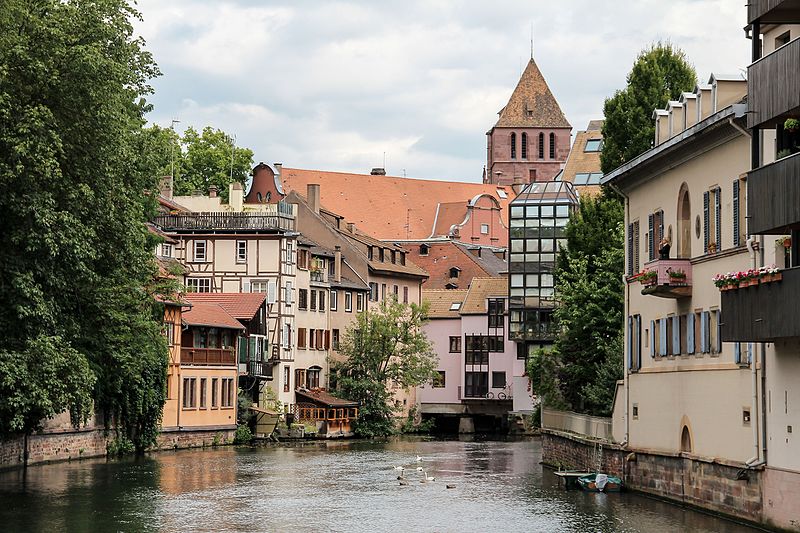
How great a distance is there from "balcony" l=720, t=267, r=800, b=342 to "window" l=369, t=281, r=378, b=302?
224 feet

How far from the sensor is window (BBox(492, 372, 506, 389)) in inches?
3868

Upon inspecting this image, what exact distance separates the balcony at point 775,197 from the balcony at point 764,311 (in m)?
0.98

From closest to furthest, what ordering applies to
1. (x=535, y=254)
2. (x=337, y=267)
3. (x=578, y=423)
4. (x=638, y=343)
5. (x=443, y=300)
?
(x=638, y=343), (x=578, y=423), (x=535, y=254), (x=337, y=267), (x=443, y=300)

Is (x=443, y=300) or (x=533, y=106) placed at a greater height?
(x=533, y=106)

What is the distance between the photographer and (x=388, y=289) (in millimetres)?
100875

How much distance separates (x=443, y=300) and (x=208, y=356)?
3840 cm

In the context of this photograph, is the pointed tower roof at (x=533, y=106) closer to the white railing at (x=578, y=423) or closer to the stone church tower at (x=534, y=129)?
the stone church tower at (x=534, y=129)

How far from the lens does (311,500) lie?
128 feet

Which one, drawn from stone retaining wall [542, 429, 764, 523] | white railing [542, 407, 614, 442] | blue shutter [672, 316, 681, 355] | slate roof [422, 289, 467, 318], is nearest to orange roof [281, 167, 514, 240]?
slate roof [422, 289, 467, 318]

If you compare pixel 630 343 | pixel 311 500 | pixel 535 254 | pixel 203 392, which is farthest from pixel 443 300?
pixel 311 500

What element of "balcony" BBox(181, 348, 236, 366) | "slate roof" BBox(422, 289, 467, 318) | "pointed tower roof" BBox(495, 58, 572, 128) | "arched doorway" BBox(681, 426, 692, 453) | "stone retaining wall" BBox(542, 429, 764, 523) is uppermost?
"pointed tower roof" BBox(495, 58, 572, 128)

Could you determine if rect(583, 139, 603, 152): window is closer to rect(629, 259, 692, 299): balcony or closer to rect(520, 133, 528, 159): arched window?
rect(520, 133, 528, 159): arched window

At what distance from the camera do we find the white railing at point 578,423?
141 feet

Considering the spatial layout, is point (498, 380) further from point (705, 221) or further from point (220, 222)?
point (705, 221)
